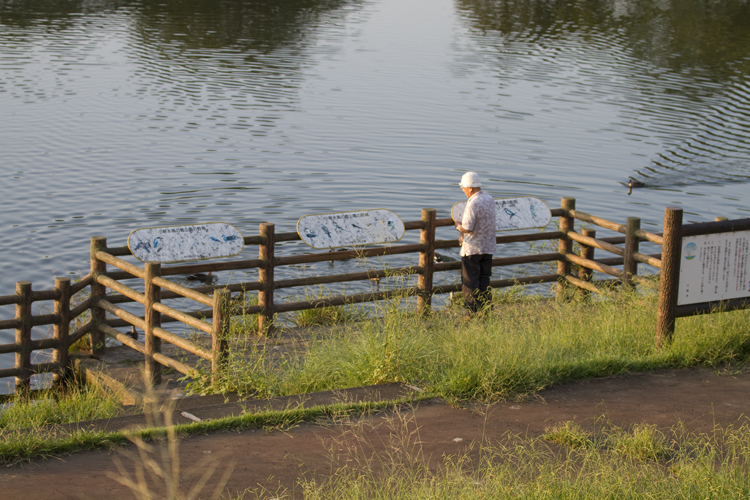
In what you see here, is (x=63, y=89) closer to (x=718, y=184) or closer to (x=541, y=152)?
(x=541, y=152)

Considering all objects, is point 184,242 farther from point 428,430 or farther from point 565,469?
point 565,469

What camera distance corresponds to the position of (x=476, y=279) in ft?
32.8

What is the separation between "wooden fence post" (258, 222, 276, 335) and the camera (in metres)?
9.34

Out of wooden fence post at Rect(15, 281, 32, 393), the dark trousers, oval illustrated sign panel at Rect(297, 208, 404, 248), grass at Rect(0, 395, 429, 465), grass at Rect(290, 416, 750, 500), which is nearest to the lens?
grass at Rect(290, 416, 750, 500)

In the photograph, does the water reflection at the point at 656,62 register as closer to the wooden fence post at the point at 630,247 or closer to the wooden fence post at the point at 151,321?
the wooden fence post at the point at 630,247

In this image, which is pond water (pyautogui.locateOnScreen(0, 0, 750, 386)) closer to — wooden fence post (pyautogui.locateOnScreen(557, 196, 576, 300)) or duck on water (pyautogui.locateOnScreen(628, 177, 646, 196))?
duck on water (pyautogui.locateOnScreen(628, 177, 646, 196))

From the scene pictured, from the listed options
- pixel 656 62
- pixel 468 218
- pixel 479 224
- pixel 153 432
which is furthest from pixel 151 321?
pixel 656 62

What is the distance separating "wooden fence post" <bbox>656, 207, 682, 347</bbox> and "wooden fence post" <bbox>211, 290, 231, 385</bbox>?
13.0 ft

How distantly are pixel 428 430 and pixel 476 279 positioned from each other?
434cm

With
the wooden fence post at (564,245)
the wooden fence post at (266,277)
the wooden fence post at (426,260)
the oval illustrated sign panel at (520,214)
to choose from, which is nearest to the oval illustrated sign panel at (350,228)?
the wooden fence post at (426,260)

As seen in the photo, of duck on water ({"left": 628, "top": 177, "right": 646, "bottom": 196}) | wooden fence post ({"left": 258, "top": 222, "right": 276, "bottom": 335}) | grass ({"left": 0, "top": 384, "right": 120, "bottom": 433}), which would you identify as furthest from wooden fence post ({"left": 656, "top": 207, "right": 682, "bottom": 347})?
duck on water ({"left": 628, "top": 177, "right": 646, "bottom": 196})

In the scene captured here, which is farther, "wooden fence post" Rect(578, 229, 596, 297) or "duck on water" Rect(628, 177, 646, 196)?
"duck on water" Rect(628, 177, 646, 196)

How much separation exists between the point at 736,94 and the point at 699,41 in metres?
11.7

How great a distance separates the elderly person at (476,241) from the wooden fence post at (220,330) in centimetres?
351
